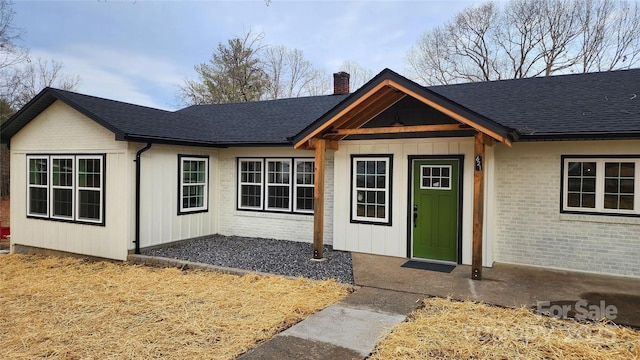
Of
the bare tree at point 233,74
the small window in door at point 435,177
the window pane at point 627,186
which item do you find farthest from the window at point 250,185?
the bare tree at point 233,74

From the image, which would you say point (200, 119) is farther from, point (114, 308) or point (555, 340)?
point (555, 340)

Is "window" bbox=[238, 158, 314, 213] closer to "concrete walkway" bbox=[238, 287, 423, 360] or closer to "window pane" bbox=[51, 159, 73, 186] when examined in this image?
"window pane" bbox=[51, 159, 73, 186]

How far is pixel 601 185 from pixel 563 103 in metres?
1.95

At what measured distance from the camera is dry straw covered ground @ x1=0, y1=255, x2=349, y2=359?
4.34 m

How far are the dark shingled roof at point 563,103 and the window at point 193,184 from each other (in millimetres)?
6587

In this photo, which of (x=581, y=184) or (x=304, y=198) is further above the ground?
(x=581, y=184)

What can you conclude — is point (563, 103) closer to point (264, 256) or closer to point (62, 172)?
point (264, 256)

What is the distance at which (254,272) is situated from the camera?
7234 millimetres

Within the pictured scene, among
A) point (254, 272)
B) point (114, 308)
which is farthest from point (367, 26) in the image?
point (114, 308)

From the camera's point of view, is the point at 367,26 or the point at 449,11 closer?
the point at 367,26

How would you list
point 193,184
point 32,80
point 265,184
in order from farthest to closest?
point 32,80
point 265,184
point 193,184

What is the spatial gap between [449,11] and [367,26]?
27.7 feet

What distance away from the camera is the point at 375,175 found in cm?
876

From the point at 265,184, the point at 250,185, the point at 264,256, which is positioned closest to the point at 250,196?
the point at 250,185
